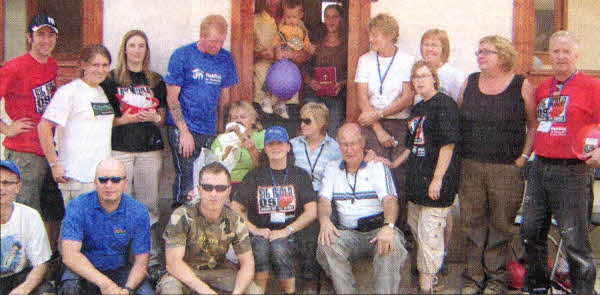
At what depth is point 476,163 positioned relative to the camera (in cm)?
469

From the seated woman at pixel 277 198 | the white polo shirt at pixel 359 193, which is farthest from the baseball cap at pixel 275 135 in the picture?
the white polo shirt at pixel 359 193

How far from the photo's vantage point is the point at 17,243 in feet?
14.0

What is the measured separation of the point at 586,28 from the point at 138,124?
4112 mm

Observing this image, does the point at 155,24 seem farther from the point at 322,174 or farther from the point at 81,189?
the point at 322,174

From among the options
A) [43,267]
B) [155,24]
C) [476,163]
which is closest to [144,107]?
[155,24]

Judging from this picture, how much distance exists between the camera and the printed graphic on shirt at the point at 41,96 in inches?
198

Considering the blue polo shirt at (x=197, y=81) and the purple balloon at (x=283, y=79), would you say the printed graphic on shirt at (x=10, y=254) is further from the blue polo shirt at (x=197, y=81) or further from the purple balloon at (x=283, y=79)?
the purple balloon at (x=283, y=79)

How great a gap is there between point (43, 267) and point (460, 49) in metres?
3.75

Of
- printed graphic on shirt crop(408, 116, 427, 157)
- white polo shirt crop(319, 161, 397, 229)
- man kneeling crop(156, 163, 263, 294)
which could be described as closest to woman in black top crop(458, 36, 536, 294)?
printed graphic on shirt crop(408, 116, 427, 157)

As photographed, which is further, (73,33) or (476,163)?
(73,33)

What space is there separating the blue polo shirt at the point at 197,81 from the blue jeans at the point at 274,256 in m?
1.28

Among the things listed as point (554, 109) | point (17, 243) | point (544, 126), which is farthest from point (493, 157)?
point (17, 243)

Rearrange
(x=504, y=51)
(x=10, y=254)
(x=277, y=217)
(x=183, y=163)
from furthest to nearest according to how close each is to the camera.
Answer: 1. (x=183, y=163)
2. (x=277, y=217)
3. (x=504, y=51)
4. (x=10, y=254)

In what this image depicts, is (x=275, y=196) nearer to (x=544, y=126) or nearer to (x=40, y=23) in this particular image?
(x=544, y=126)
